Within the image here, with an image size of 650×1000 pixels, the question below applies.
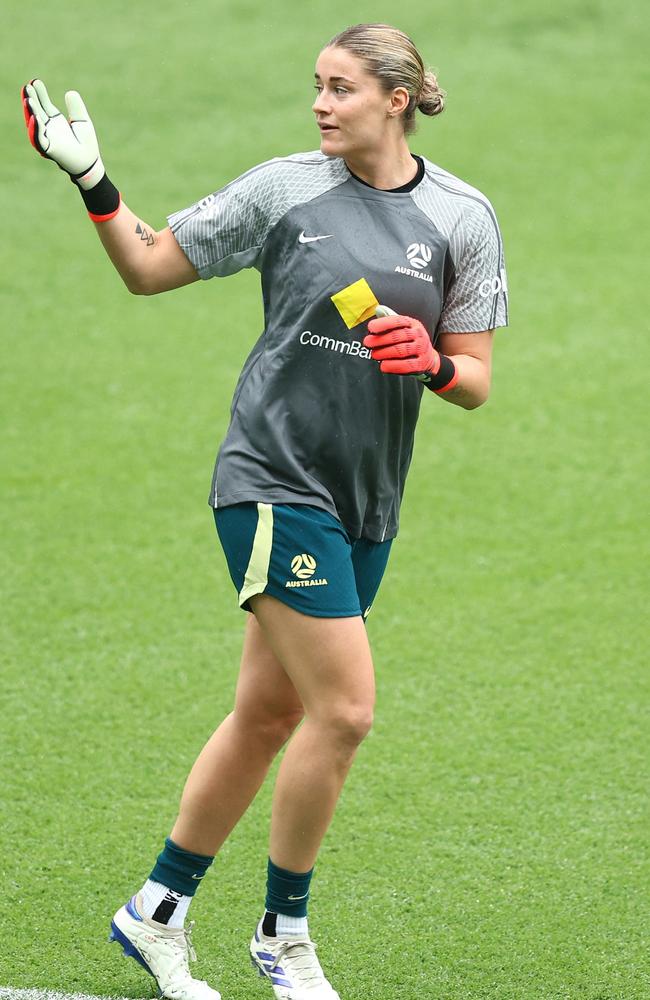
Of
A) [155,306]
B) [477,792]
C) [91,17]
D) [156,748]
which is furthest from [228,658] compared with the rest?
[91,17]

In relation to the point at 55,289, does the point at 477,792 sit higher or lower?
lower

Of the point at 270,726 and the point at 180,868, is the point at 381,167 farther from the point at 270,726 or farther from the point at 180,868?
the point at 180,868

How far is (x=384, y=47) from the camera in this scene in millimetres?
2967

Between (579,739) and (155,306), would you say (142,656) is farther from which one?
(155,306)

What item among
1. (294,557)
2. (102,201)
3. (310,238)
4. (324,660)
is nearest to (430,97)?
(310,238)

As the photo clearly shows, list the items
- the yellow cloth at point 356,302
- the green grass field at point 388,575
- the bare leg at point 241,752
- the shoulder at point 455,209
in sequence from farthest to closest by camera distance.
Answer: the green grass field at point 388,575 → the bare leg at point 241,752 → the shoulder at point 455,209 → the yellow cloth at point 356,302

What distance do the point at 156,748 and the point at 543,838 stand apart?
1.22 meters

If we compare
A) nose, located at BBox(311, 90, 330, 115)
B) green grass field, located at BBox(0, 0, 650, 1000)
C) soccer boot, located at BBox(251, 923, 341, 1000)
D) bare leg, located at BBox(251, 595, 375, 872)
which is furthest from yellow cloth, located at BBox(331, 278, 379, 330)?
green grass field, located at BBox(0, 0, 650, 1000)

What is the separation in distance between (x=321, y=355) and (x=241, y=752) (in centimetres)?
93

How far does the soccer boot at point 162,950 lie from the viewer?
3.09 m

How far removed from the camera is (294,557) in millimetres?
2910

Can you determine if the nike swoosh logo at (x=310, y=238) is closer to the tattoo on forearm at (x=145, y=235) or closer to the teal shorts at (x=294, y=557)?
the tattoo on forearm at (x=145, y=235)

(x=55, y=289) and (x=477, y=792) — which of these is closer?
(x=477, y=792)

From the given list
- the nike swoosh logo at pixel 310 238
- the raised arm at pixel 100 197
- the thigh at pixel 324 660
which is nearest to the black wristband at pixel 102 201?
the raised arm at pixel 100 197
